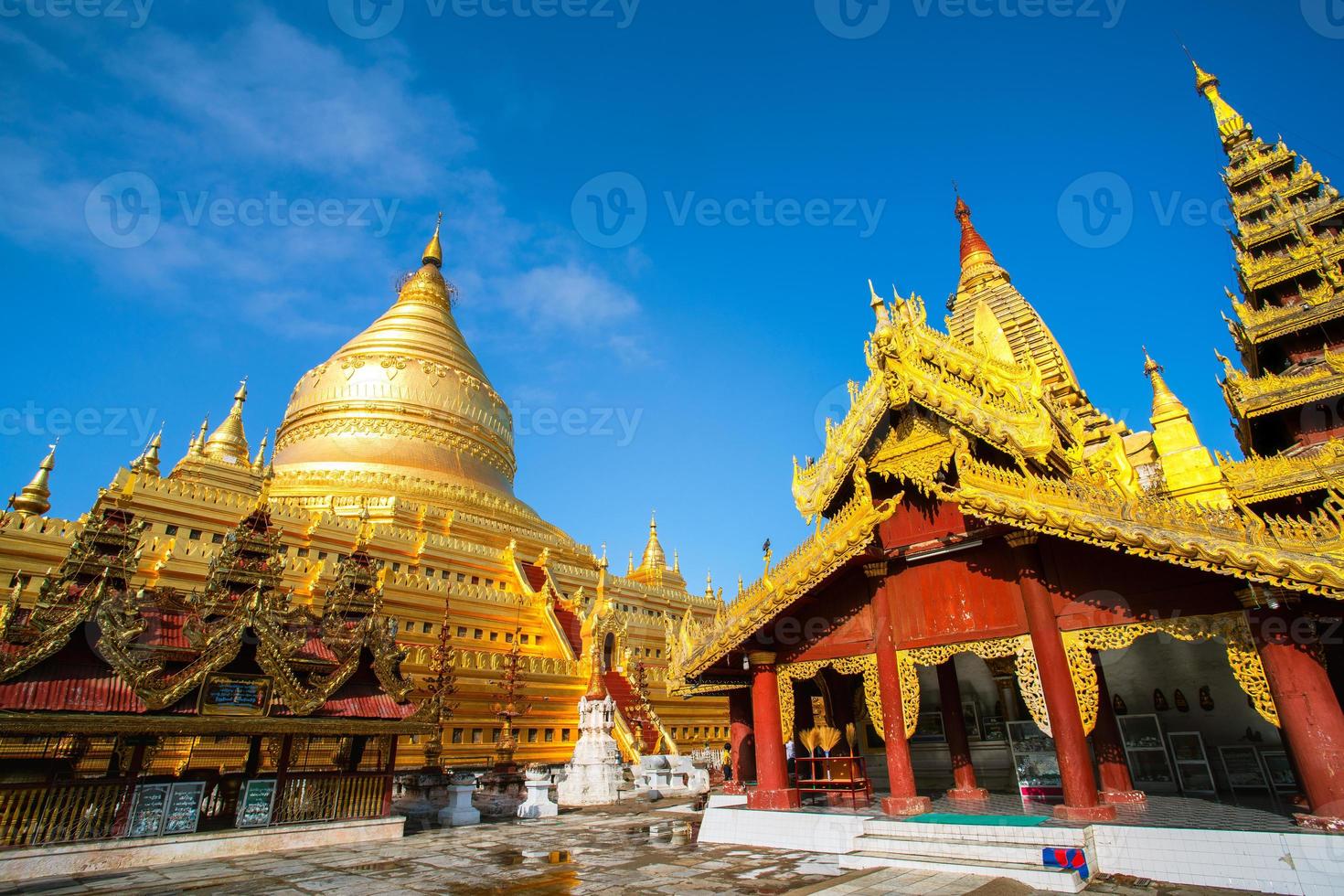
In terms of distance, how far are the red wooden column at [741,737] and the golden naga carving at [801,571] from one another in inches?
121

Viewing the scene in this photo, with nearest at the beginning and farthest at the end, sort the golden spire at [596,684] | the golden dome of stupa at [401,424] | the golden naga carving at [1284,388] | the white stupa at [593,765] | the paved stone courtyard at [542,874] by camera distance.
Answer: the paved stone courtyard at [542,874]
the white stupa at [593,765]
the golden naga carving at [1284,388]
the golden spire at [596,684]
the golden dome of stupa at [401,424]

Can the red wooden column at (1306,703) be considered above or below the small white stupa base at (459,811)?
above

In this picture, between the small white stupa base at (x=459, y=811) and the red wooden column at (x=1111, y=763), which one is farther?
the small white stupa base at (x=459, y=811)

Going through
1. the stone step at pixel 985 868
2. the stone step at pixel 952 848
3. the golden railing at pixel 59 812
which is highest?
the golden railing at pixel 59 812

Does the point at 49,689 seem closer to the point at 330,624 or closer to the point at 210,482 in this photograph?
the point at 330,624

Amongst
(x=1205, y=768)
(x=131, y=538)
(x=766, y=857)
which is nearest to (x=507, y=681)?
(x=131, y=538)

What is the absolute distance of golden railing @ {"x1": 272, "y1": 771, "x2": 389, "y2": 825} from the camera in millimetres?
9938

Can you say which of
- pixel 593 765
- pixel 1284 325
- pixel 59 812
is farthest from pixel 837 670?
pixel 1284 325

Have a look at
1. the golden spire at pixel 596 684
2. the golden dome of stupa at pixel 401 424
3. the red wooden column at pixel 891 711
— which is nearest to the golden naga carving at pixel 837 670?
the red wooden column at pixel 891 711

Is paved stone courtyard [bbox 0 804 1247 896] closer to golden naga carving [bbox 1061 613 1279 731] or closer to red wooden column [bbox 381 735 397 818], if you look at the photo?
red wooden column [bbox 381 735 397 818]

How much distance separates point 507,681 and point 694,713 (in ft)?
31.0

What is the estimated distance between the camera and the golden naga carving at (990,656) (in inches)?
298

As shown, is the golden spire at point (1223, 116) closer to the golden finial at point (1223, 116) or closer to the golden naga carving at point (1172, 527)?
the golden finial at point (1223, 116)

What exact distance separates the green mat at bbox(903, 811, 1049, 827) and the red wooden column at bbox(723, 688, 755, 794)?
4.48 m
